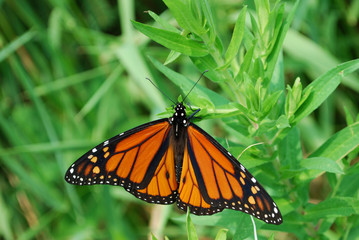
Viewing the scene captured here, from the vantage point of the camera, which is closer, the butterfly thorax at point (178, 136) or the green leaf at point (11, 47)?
the butterfly thorax at point (178, 136)

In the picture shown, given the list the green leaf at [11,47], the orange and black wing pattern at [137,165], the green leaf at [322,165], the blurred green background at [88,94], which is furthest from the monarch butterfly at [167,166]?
the green leaf at [11,47]

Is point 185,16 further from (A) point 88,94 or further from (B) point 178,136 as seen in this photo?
(A) point 88,94

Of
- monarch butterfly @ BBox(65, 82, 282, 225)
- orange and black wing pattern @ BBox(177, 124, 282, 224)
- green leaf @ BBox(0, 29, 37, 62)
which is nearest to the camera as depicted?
orange and black wing pattern @ BBox(177, 124, 282, 224)

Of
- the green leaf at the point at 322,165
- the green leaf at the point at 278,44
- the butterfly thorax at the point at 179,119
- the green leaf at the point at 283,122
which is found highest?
the green leaf at the point at 278,44

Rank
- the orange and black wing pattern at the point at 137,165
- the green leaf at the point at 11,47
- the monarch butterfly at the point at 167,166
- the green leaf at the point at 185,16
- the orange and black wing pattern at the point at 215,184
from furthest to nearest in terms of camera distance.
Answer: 1. the green leaf at the point at 11,47
2. the orange and black wing pattern at the point at 137,165
3. the monarch butterfly at the point at 167,166
4. the orange and black wing pattern at the point at 215,184
5. the green leaf at the point at 185,16

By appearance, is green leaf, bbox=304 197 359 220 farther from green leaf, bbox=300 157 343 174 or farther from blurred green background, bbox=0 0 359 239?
blurred green background, bbox=0 0 359 239

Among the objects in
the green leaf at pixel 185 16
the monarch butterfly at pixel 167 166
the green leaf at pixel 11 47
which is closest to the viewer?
the green leaf at pixel 185 16

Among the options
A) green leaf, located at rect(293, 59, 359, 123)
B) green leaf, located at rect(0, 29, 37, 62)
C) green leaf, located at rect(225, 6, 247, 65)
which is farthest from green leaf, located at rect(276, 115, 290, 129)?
green leaf, located at rect(0, 29, 37, 62)

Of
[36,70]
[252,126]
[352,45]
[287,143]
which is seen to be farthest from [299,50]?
[36,70]

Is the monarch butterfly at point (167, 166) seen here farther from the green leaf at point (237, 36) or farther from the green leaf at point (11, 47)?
the green leaf at point (11, 47)
